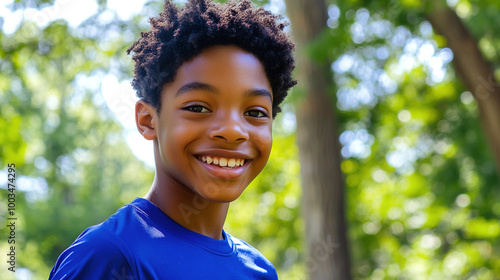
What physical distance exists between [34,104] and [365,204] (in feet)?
35.5

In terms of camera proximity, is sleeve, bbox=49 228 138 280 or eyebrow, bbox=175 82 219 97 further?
eyebrow, bbox=175 82 219 97

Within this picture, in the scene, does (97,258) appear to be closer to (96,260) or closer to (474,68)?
(96,260)

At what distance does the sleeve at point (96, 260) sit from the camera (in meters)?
1.52

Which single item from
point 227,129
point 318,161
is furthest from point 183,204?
point 318,161

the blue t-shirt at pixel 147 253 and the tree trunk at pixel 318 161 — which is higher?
the tree trunk at pixel 318 161

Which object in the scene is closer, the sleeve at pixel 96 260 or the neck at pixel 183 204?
the sleeve at pixel 96 260

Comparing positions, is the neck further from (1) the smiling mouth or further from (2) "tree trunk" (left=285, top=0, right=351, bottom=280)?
(2) "tree trunk" (left=285, top=0, right=351, bottom=280)

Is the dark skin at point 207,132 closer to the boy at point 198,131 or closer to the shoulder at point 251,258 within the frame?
the boy at point 198,131

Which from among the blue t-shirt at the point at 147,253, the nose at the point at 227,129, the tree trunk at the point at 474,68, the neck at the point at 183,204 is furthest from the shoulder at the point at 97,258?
the tree trunk at the point at 474,68

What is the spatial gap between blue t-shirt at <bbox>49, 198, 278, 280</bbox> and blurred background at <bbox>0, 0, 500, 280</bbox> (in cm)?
279

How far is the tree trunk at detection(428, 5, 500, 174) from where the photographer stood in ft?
23.1

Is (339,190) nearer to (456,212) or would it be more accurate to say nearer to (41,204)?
(456,212)

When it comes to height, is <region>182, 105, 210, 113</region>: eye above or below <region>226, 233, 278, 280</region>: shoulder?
above

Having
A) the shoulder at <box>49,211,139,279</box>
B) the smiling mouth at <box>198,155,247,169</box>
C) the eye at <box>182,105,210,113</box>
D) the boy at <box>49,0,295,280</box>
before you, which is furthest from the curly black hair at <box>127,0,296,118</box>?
the shoulder at <box>49,211,139,279</box>
